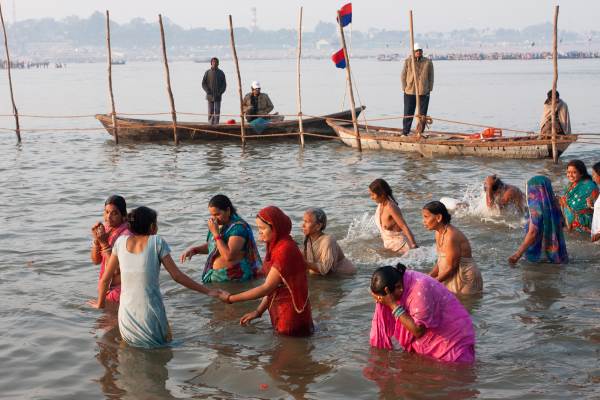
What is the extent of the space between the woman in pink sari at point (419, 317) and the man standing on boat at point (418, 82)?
11.5 meters

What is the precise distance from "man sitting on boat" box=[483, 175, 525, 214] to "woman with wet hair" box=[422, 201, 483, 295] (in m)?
2.55

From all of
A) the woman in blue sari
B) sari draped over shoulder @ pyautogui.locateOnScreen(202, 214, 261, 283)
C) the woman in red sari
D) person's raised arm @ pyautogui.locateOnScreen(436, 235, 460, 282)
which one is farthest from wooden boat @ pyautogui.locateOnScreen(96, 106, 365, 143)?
the woman in red sari

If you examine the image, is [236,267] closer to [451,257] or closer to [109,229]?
[109,229]

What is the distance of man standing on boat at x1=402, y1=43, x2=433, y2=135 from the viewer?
653 inches

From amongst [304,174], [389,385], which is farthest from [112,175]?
[389,385]

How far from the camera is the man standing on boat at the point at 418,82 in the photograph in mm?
16594

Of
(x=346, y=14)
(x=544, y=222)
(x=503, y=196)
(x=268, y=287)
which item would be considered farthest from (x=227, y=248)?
(x=346, y=14)

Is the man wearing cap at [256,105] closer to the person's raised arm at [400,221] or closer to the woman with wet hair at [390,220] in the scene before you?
the woman with wet hair at [390,220]

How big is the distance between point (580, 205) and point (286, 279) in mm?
4737

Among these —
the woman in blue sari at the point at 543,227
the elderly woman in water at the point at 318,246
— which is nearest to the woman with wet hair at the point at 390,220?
the elderly woman in water at the point at 318,246

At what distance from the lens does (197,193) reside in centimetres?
1345

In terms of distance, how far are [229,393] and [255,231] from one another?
515cm

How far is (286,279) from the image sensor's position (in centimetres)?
566

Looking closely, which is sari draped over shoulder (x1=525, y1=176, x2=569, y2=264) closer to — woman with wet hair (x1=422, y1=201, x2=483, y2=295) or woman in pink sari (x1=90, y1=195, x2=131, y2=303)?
woman with wet hair (x1=422, y1=201, x2=483, y2=295)
